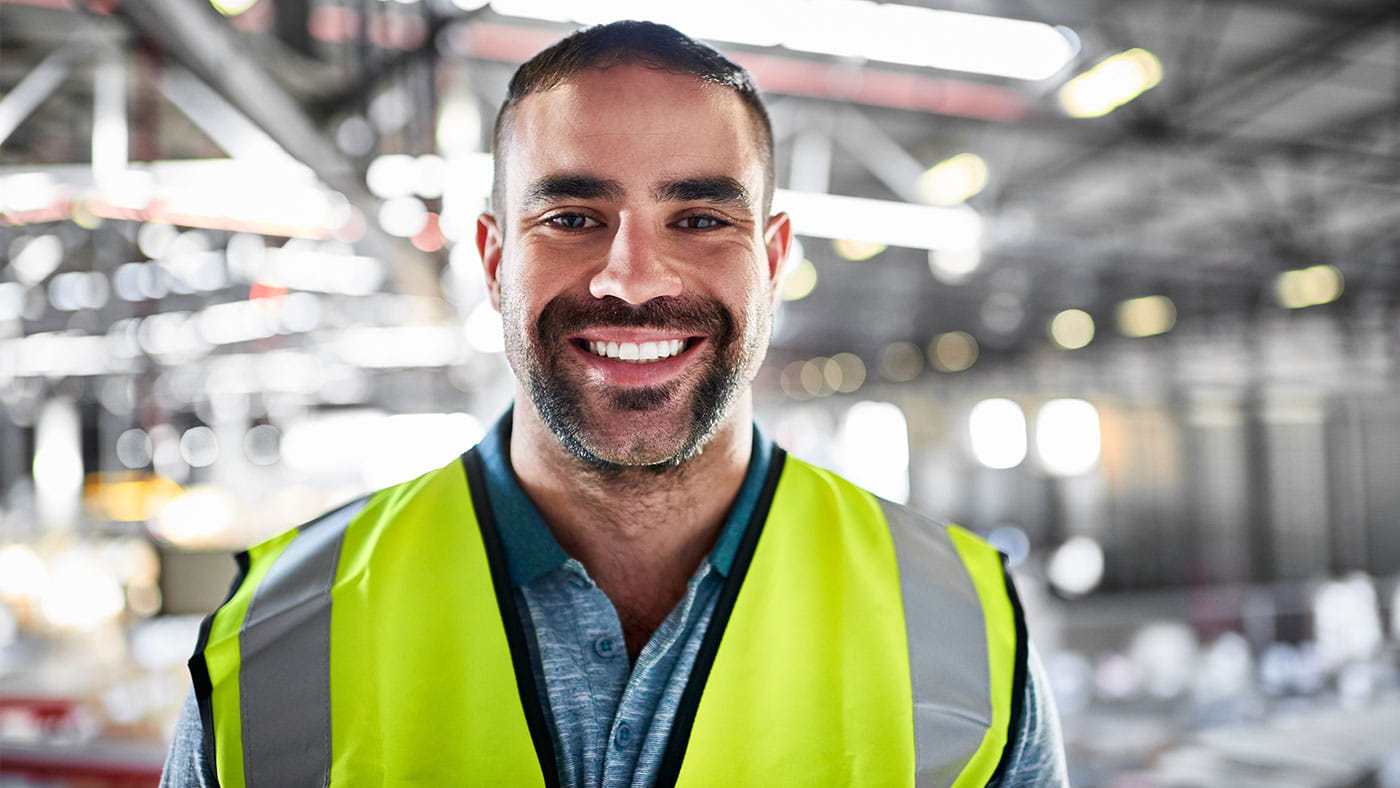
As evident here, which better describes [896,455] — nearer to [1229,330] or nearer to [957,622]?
[1229,330]

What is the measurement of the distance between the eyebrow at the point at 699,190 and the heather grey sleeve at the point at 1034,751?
89cm

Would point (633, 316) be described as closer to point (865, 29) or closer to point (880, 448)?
point (865, 29)

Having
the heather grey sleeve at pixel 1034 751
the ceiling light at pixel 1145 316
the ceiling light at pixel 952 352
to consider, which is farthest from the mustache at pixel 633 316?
the ceiling light at pixel 952 352

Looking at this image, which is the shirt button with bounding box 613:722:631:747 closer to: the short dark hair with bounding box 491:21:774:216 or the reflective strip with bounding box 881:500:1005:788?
the reflective strip with bounding box 881:500:1005:788

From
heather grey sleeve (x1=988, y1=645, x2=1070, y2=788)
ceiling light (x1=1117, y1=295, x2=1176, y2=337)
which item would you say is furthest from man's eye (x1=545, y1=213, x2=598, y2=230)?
ceiling light (x1=1117, y1=295, x2=1176, y2=337)

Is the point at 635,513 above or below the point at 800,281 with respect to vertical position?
below

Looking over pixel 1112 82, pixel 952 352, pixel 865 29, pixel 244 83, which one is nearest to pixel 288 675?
pixel 244 83

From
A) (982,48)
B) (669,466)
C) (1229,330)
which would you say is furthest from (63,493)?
(1229,330)

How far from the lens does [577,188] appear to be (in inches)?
58.6

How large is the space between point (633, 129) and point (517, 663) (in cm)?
83

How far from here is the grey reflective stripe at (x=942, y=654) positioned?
1448 millimetres

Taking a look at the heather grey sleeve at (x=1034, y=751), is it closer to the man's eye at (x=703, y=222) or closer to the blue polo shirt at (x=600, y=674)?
the blue polo shirt at (x=600, y=674)

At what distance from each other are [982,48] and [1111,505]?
22653 millimetres

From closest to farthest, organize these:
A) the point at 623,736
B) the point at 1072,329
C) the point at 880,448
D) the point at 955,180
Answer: the point at 623,736 < the point at 955,180 < the point at 1072,329 < the point at 880,448
